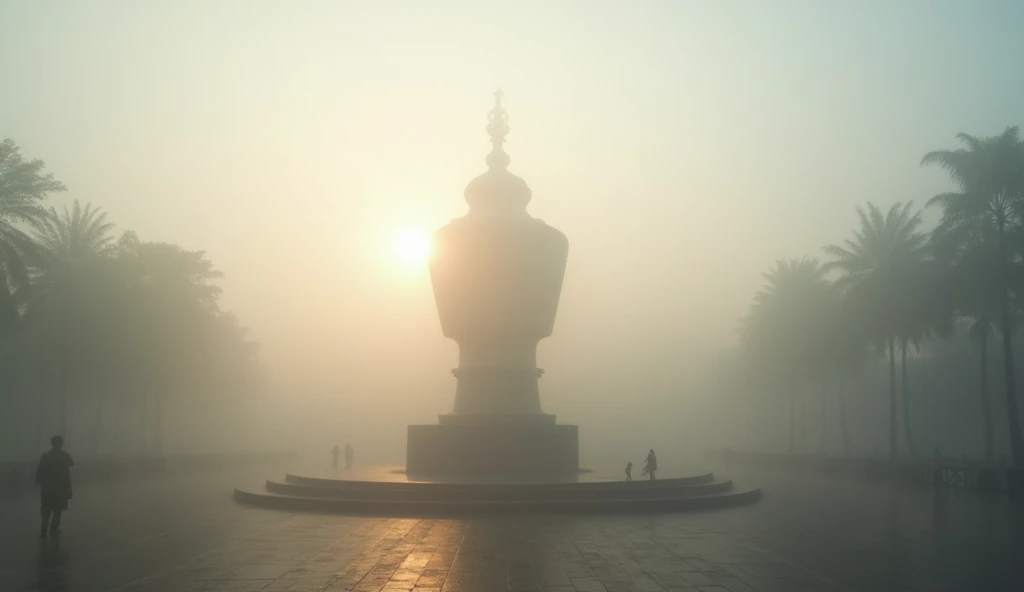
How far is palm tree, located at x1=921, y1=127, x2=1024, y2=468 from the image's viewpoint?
30734 millimetres

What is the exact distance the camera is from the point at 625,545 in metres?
15.2

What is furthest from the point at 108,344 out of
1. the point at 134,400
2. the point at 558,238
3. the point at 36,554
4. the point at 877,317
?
the point at 877,317

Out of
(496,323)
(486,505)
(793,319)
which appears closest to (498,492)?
(486,505)

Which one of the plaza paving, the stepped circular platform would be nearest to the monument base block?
the stepped circular platform

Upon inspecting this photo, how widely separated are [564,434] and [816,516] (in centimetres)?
1117

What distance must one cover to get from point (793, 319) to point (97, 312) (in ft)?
121

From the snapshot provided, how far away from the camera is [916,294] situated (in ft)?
123

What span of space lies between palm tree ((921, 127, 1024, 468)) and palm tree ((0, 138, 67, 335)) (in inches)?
1294

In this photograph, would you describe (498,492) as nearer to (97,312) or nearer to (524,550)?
(524,550)

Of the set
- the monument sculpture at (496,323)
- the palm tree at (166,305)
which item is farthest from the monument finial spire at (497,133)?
the palm tree at (166,305)

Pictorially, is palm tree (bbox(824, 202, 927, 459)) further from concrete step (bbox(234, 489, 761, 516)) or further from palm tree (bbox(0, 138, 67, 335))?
palm tree (bbox(0, 138, 67, 335))

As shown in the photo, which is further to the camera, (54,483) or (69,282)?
Result: (69,282)

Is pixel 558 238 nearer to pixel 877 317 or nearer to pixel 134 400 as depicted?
pixel 877 317

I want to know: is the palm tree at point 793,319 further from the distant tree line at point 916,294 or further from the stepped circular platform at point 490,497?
the stepped circular platform at point 490,497
